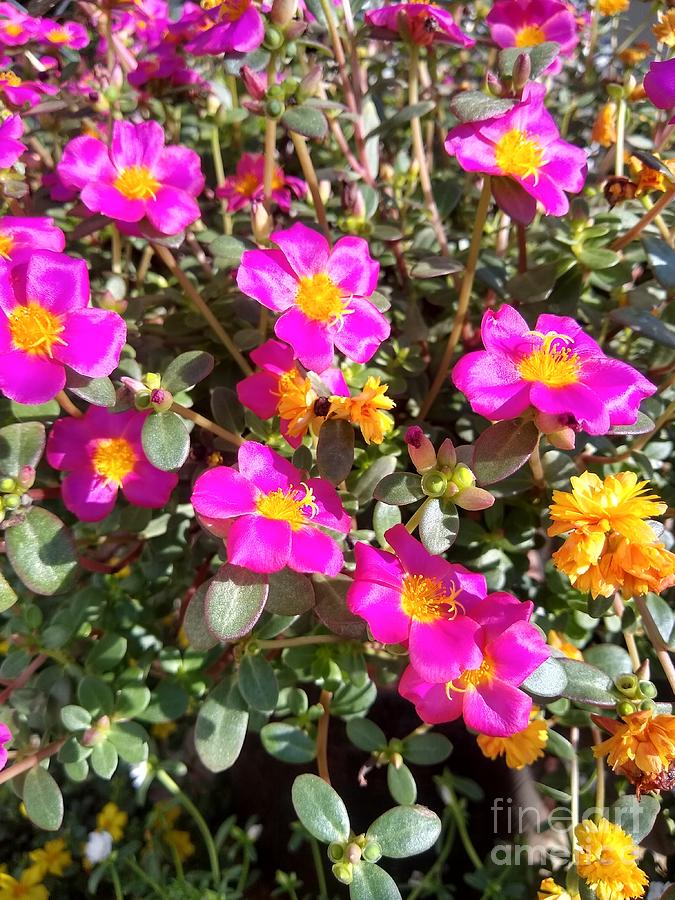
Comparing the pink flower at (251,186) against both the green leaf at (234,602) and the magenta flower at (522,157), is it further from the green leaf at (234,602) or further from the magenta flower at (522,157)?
the green leaf at (234,602)

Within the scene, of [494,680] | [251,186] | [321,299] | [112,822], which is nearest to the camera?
[494,680]

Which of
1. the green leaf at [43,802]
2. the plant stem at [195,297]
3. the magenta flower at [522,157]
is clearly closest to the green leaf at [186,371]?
the plant stem at [195,297]

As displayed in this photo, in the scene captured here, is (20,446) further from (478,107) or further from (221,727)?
(478,107)

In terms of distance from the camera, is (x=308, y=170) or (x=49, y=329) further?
(x=308, y=170)

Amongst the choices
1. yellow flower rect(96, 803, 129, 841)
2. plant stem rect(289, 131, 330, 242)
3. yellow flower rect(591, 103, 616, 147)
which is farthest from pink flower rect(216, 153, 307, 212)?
yellow flower rect(96, 803, 129, 841)

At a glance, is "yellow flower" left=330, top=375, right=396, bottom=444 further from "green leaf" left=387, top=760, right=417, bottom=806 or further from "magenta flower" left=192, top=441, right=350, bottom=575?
"green leaf" left=387, top=760, right=417, bottom=806

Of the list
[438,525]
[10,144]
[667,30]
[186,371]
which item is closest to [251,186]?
[10,144]
